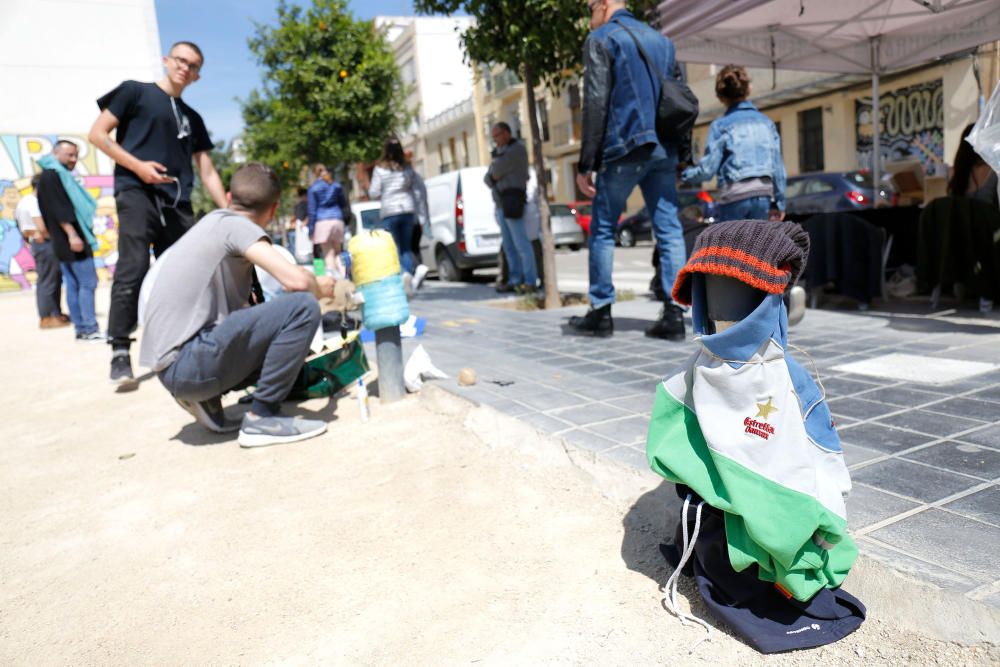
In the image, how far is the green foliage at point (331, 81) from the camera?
2355 centimetres

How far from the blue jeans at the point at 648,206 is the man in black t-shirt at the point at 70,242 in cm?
505

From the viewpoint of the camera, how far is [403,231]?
8500 mm

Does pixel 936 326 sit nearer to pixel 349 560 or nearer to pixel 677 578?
pixel 677 578

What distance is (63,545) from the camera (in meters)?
2.64

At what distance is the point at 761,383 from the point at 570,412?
1.66 m

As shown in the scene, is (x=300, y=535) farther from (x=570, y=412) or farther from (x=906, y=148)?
(x=906, y=148)

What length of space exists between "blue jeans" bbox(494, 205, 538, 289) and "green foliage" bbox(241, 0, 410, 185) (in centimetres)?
1631

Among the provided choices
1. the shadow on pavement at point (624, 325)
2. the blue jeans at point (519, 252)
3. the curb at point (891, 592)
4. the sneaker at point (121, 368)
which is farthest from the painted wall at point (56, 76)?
the curb at point (891, 592)

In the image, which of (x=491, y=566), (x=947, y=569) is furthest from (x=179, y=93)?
(x=947, y=569)

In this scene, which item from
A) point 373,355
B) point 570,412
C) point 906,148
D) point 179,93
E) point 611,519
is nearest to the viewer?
point 611,519

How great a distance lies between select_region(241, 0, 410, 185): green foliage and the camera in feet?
77.3

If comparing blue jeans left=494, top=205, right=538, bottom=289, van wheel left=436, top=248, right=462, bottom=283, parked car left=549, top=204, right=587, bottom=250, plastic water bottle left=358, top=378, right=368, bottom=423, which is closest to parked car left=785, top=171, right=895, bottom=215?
parked car left=549, top=204, right=587, bottom=250

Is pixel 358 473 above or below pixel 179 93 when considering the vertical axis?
below

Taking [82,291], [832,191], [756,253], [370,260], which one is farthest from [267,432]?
[832,191]
